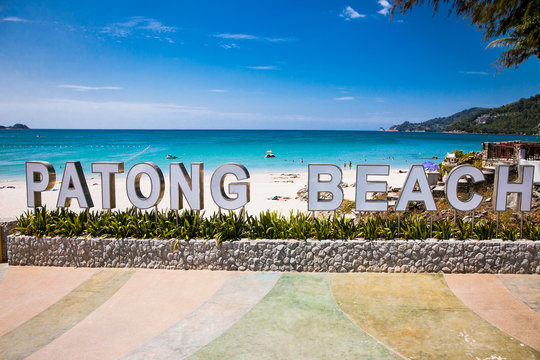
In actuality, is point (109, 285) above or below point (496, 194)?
below

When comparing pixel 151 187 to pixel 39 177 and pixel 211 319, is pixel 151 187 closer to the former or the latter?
pixel 39 177

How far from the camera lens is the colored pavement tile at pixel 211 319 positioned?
6.06 m

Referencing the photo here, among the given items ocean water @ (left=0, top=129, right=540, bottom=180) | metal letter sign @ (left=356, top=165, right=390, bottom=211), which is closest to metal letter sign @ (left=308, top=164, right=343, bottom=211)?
metal letter sign @ (left=356, top=165, right=390, bottom=211)

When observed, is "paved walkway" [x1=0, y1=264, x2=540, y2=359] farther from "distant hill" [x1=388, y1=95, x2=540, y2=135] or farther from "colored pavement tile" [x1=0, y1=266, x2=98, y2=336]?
"distant hill" [x1=388, y1=95, x2=540, y2=135]

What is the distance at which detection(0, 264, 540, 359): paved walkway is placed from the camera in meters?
6.06

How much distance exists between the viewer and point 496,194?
938cm

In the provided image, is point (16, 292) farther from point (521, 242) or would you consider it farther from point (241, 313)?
point (521, 242)

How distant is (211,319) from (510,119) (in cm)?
16622

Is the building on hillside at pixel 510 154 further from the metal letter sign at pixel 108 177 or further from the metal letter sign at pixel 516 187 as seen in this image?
the metal letter sign at pixel 108 177

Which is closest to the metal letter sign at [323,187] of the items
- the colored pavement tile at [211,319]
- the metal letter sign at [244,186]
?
the metal letter sign at [244,186]

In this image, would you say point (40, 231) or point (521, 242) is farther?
point (40, 231)

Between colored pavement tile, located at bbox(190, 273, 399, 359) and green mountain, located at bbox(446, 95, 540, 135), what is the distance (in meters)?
112

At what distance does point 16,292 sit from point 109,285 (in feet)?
7.06

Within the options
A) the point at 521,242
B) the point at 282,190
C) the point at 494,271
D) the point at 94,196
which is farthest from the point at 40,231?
the point at 282,190
